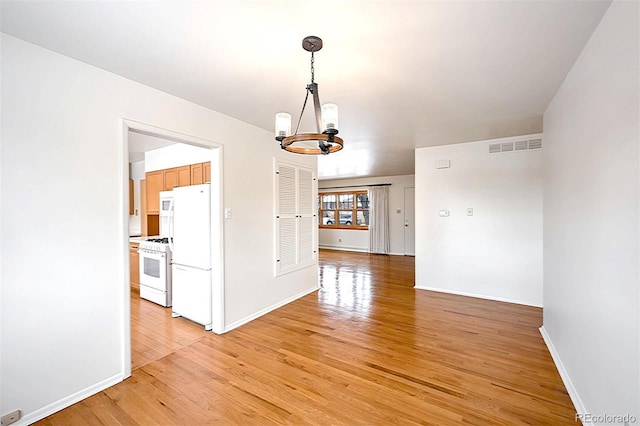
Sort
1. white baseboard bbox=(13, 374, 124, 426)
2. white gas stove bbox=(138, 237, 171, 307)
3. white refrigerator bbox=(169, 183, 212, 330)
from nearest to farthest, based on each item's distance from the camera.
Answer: white baseboard bbox=(13, 374, 124, 426) → white refrigerator bbox=(169, 183, 212, 330) → white gas stove bbox=(138, 237, 171, 307)

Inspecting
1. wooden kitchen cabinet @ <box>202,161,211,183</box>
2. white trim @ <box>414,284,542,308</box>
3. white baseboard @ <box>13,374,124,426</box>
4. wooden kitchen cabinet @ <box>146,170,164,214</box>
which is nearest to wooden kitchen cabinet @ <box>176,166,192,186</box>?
wooden kitchen cabinet @ <box>202,161,211,183</box>

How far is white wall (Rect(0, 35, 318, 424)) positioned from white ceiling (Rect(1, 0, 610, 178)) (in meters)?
0.21

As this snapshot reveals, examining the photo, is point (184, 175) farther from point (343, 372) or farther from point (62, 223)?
point (343, 372)

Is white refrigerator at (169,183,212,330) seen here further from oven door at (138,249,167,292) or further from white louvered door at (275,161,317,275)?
white louvered door at (275,161,317,275)

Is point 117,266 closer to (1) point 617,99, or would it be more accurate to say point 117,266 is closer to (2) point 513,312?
(1) point 617,99

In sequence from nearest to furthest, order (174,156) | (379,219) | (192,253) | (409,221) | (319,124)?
(319,124)
(192,253)
(174,156)
(409,221)
(379,219)

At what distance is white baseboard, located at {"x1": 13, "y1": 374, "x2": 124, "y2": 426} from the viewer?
1779 mm

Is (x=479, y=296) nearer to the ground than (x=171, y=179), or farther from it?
nearer to the ground

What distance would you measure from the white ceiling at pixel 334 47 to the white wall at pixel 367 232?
5.69 metres

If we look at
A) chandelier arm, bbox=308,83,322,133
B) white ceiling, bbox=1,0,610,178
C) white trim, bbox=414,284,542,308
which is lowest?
white trim, bbox=414,284,542,308

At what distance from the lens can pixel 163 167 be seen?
4.78m

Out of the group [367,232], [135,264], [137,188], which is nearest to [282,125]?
[135,264]

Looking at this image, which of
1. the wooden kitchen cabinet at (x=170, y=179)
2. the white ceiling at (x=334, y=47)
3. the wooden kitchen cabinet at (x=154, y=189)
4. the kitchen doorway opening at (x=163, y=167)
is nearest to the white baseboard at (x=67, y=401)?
the kitchen doorway opening at (x=163, y=167)

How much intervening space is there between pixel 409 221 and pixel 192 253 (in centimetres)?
675
